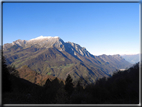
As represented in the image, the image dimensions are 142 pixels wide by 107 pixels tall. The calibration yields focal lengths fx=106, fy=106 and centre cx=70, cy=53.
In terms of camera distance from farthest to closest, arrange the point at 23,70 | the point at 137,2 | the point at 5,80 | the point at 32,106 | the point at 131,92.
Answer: the point at 23,70
the point at 5,80
the point at 131,92
the point at 137,2
the point at 32,106

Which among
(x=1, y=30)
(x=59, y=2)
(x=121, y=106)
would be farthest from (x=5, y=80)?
(x=121, y=106)

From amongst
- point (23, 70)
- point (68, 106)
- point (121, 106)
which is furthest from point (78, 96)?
point (23, 70)

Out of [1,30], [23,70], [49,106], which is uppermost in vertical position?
[1,30]

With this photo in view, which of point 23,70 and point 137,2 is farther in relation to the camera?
point 23,70

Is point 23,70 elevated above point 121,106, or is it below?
below

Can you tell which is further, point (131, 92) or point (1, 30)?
point (131, 92)

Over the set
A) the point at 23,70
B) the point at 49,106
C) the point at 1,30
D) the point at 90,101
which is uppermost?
the point at 1,30

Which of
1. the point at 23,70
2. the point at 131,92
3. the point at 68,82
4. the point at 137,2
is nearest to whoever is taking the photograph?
the point at 137,2

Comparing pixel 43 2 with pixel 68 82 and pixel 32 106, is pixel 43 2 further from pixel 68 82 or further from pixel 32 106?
pixel 68 82

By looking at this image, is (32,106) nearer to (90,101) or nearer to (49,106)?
(49,106)
